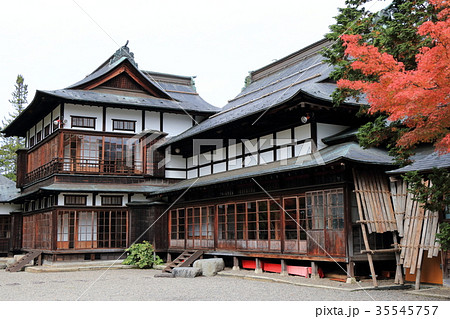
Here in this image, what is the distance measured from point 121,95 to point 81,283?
40.7 feet

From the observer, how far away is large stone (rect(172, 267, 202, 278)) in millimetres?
18312

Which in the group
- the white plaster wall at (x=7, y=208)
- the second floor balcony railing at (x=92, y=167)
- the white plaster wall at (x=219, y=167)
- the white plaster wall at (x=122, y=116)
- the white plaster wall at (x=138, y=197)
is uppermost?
the white plaster wall at (x=122, y=116)

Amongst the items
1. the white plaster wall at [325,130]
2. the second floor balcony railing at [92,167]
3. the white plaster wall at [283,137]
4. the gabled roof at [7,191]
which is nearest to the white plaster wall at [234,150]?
the white plaster wall at [283,137]

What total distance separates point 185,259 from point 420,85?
45.4 ft

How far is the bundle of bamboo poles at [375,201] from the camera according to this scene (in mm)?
14633

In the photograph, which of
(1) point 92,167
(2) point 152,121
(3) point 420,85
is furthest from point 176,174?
(3) point 420,85

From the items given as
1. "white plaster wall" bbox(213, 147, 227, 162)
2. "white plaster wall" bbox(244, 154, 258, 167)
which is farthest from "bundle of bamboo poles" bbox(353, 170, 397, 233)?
"white plaster wall" bbox(213, 147, 227, 162)

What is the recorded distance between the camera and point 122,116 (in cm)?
2642

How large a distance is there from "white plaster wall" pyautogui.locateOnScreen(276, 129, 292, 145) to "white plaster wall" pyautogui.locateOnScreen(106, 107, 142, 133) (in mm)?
9952

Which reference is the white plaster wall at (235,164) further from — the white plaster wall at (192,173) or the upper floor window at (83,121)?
the upper floor window at (83,121)

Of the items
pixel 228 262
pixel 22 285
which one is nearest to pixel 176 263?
pixel 228 262

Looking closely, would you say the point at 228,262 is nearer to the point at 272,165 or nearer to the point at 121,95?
the point at 272,165

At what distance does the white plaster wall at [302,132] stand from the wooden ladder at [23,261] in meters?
14.3

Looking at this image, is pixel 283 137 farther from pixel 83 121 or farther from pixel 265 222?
pixel 83 121
